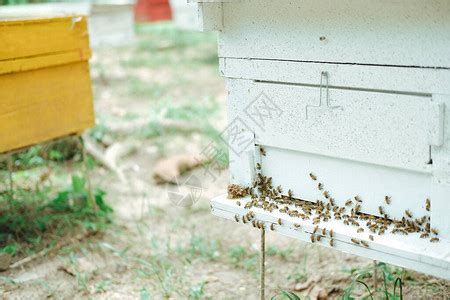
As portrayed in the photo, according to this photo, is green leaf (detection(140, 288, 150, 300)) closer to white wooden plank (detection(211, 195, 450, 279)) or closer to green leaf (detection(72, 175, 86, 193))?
white wooden plank (detection(211, 195, 450, 279))

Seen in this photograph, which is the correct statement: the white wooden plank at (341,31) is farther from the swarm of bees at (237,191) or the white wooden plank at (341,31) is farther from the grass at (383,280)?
the grass at (383,280)

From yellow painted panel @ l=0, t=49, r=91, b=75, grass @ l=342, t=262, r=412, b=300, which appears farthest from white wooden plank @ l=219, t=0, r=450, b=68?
yellow painted panel @ l=0, t=49, r=91, b=75

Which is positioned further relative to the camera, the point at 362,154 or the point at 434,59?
the point at 362,154

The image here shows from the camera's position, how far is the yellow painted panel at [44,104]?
136 inches

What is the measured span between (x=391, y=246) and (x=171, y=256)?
80.5 inches

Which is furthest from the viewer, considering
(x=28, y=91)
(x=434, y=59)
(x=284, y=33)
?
(x=28, y=91)

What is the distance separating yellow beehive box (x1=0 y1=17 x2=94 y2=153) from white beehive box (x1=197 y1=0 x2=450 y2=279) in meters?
1.40

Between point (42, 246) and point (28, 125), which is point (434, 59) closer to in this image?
point (28, 125)

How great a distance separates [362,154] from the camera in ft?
7.55

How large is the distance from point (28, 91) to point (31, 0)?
7099 mm

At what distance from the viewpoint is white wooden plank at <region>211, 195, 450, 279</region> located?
6.72 ft

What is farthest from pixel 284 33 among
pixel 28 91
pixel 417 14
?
pixel 28 91

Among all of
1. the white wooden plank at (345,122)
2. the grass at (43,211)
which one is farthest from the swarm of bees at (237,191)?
the grass at (43,211)

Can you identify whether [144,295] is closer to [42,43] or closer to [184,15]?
[42,43]
